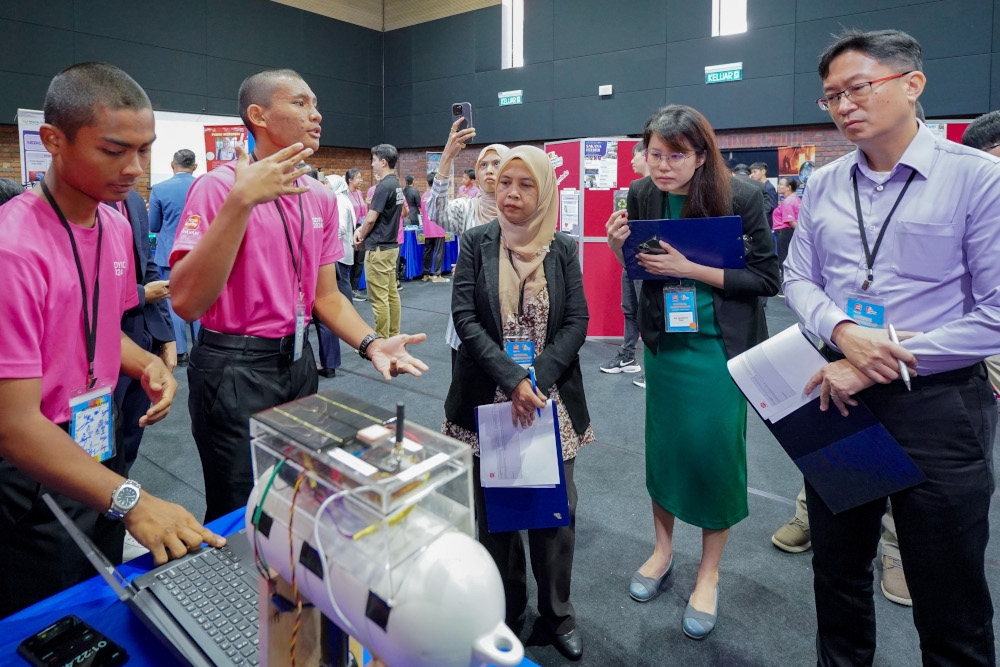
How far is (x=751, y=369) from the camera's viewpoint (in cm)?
153

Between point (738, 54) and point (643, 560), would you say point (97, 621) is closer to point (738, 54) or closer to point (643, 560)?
point (643, 560)

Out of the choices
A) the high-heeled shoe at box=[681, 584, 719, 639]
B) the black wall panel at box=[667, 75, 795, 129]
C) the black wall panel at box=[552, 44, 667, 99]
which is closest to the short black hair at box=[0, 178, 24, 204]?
the high-heeled shoe at box=[681, 584, 719, 639]

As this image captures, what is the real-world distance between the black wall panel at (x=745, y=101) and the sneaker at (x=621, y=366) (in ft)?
20.1

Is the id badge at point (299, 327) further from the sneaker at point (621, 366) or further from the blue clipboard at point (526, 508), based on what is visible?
the sneaker at point (621, 366)

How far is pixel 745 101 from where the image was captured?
9.61m

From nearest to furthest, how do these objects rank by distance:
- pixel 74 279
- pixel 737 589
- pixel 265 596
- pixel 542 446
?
pixel 265 596
pixel 74 279
pixel 542 446
pixel 737 589

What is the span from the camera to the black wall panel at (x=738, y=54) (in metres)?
9.25

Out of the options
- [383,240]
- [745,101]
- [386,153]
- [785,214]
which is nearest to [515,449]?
[383,240]

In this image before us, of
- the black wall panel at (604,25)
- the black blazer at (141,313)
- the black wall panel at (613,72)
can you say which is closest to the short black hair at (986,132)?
the black blazer at (141,313)

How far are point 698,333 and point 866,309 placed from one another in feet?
2.05

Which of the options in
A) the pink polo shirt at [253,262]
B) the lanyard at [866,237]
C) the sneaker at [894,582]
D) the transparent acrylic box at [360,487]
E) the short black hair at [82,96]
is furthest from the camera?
the sneaker at [894,582]

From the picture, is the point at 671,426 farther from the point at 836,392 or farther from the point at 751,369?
the point at 836,392

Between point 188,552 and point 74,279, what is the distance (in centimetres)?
55

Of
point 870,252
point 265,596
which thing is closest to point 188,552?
point 265,596
